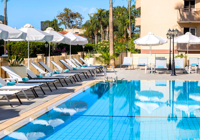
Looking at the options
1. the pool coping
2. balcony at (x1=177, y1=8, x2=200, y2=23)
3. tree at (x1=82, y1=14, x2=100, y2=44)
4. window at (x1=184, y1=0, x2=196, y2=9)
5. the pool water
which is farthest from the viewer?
tree at (x1=82, y1=14, x2=100, y2=44)

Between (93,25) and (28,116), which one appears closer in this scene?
(28,116)

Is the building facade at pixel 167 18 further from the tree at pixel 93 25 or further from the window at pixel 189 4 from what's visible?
the tree at pixel 93 25

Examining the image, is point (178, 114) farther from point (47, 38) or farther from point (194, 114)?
point (47, 38)

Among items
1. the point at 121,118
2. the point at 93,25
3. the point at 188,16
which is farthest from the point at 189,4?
the point at 93,25

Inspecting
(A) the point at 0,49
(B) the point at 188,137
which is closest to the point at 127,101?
(B) the point at 188,137

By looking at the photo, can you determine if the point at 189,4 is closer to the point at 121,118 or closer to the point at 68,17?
the point at 121,118

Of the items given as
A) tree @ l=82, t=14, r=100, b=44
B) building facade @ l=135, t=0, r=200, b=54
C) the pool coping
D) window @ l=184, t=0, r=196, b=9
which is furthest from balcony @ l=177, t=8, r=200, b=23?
tree @ l=82, t=14, r=100, b=44

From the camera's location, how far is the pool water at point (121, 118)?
5.97m

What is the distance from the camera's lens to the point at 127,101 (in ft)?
32.3

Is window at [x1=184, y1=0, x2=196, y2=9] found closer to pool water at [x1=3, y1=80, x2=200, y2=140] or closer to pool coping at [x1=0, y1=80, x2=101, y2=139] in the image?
pool water at [x1=3, y1=80, x2=200, y2=140]

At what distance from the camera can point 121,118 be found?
24.4ft

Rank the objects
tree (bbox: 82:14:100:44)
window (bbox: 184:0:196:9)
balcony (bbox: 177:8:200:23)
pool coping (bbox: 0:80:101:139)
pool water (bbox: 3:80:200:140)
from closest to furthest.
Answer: pool water (bbox: 3:80:200:140) → pool coping (bbox: 0:80:101:139) → balcony (bbox: 177:8:200:23) → window (bbox: 184:0:196:9) → tree (bbox: 82:14:100:44)

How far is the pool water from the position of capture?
5.97 meters

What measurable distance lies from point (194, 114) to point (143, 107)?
159 cm
